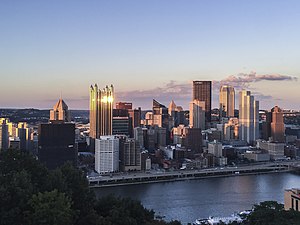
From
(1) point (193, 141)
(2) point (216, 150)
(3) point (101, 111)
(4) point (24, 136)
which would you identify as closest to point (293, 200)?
(2) point (216, 150)

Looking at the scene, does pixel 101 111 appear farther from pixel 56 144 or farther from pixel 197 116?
pixel 197 116

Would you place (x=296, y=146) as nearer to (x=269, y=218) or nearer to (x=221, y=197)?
(x=221, y=197)

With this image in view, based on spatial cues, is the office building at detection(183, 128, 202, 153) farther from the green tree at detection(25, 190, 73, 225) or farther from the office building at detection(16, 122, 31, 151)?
the green tree at detection(25, 190, 73, 225)

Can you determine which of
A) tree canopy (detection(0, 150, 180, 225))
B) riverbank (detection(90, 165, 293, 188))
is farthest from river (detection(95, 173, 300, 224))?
tree canopy (detection(0, 150, 180, 225))

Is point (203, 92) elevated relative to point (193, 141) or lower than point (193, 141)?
elevated

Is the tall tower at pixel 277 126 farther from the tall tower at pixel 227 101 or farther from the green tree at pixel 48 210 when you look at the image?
the green tree at pixel 48 210

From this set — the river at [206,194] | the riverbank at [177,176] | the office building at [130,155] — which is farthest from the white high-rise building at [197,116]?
the river at [206,194]
